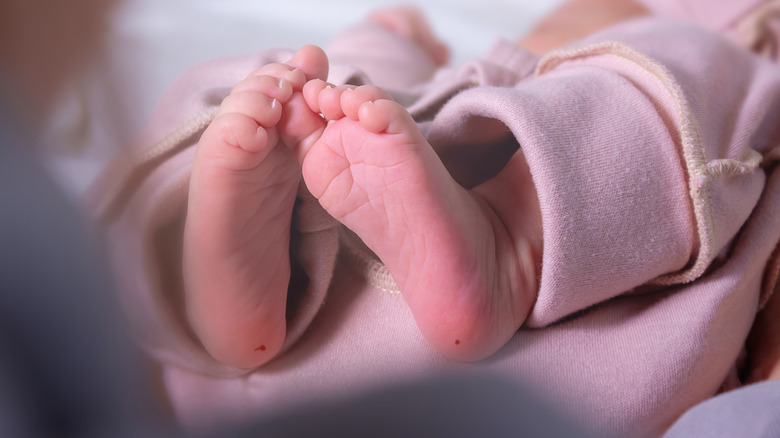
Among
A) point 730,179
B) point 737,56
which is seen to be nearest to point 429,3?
point 737,56

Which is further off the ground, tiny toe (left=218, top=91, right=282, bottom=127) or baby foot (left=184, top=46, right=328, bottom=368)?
tiny toe (left=218, top=91, right=282, bottom=127)

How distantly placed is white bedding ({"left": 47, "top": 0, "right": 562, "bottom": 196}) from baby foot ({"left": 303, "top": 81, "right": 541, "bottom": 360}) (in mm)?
111

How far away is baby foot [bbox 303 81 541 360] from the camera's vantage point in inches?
14.7

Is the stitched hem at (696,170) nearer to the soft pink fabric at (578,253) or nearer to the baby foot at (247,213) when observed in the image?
the soft pink fabric at (578,253)

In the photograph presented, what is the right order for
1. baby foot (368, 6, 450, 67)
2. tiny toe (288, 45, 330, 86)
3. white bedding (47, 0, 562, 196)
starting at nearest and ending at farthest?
white bedding (47, 0, 562, 196) < tiny toe (288, 45, 330, 86) < baby foot (368, 6, 450, 67)

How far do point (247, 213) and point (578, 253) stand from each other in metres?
0.26

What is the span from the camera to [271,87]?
14.6 inches

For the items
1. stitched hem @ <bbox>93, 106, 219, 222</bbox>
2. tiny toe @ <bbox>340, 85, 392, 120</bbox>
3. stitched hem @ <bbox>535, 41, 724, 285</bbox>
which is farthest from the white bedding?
stitched hem @ <bbox>535, 41, 724, 285</bbox>

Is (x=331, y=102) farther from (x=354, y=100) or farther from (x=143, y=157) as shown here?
(x=143, y=157)

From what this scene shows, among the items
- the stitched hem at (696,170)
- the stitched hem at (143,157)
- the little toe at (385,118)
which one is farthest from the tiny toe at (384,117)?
the stitched hem at (696,170)

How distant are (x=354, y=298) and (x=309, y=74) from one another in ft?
0.63

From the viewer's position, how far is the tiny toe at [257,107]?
1.18 ft

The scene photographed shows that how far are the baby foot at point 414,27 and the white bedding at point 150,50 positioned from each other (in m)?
0.02

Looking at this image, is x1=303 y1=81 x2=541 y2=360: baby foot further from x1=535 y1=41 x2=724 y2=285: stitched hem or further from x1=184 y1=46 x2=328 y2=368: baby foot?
x1=535 y1=41 x2=724 y2=285: stitched hem
